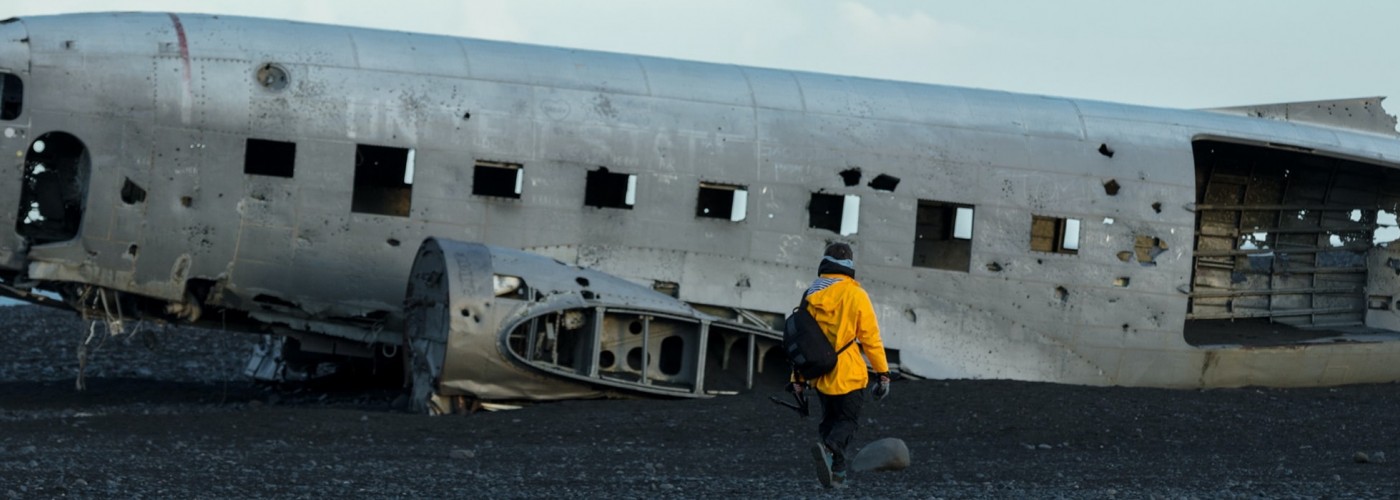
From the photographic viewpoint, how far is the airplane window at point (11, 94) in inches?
584

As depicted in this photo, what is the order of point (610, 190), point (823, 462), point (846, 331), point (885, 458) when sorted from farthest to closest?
point (610, 190) → point (885, 458) → point (846, 331) → point (823, 462)

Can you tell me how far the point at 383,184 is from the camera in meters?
16.8

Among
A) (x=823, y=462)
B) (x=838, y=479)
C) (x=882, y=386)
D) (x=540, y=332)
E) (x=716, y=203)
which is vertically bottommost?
(x=838, y=479)

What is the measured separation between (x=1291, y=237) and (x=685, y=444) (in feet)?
33.1

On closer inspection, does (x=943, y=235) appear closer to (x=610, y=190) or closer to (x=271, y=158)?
(x=610, y=190)

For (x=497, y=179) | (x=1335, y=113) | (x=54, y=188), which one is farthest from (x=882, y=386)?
(x=1335, y=113)

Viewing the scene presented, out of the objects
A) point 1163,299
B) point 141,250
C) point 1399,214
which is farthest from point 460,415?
point 1399,214

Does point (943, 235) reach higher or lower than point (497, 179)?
lower

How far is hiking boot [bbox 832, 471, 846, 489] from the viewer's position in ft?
32.2

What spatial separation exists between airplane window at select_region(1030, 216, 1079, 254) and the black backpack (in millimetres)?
8181

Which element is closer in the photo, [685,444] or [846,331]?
[846,331]

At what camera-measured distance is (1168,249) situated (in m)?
17.9

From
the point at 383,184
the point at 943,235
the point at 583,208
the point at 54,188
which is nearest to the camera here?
the point at 54,188

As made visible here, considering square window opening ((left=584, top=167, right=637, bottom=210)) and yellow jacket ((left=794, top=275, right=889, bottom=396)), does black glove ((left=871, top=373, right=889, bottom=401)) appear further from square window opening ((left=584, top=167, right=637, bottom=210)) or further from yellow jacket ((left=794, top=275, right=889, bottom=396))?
square window opening ((left=584, top=167, right=637, bottom=210))
